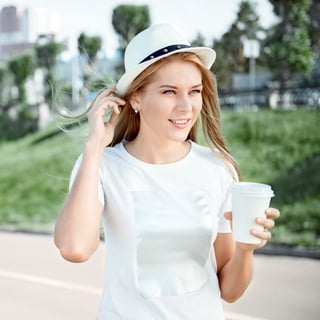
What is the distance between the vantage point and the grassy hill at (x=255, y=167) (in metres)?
9.35

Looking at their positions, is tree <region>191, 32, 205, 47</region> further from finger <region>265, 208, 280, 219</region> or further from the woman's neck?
finger <region>265, 208, 280, 219</region>

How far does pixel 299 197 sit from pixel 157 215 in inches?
333

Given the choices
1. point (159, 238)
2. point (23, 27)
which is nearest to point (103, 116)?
point (159, 238)

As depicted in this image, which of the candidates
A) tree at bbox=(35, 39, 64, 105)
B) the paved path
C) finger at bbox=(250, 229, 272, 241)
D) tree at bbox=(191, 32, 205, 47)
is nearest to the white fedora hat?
finger at bbox=(250, 229, 272, 241)

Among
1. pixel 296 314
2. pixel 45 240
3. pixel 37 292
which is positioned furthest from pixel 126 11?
pixel 296 314

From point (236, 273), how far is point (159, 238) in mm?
216

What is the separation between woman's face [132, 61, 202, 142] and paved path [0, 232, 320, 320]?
3.73 m

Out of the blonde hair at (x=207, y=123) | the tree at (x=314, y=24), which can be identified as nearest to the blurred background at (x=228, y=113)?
the tree at (x=314, y=24)

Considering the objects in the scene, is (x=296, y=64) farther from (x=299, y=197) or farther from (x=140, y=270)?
(x=140, y=270)

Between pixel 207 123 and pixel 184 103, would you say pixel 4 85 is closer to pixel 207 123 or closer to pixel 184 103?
pixel 207 123

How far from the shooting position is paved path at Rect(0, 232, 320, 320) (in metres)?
5.09

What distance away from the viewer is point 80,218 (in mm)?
1396

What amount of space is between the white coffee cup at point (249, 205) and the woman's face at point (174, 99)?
200 millimetres

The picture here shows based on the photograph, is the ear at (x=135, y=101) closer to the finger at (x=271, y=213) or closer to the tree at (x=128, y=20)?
the finger at (x=271, y=213)
